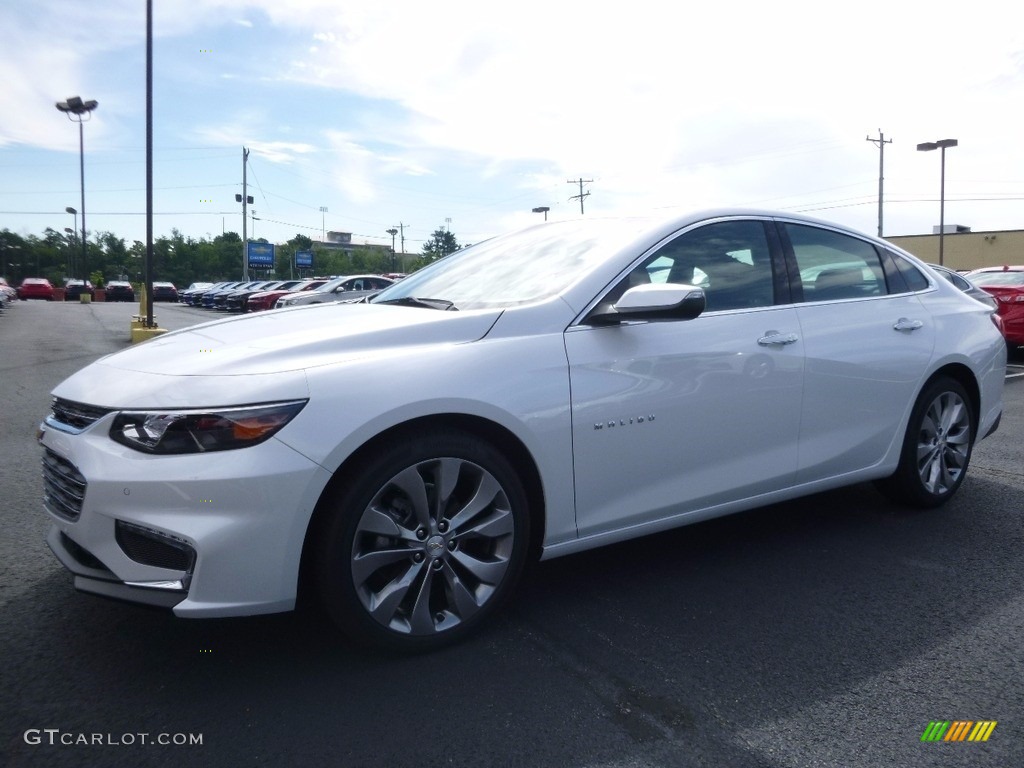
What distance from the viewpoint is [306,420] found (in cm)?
253

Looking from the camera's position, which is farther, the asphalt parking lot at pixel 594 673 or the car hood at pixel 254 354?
the car hood at pixel 254 354

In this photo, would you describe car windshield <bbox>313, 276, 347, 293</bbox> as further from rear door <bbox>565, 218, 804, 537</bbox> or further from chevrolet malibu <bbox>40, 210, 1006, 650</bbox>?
rear door <bbox>565, 218, 804, 537</bbox>

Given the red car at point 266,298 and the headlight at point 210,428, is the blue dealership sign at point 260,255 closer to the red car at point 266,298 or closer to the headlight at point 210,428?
the red car at point 266,298

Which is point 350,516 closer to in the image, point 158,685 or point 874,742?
point 158,685

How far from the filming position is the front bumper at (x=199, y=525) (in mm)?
2420

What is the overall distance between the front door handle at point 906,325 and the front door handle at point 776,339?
2.77 feet

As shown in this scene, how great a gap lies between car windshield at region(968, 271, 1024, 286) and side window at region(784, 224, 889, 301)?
9981mm

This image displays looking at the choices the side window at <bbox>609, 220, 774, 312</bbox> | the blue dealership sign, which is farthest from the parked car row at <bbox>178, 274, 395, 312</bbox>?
the blue dealership sign

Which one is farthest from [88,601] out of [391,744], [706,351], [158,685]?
[706,351]

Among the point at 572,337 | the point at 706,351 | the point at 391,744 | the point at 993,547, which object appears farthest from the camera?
the point at 993,547

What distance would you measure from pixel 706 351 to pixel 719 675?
1.28m

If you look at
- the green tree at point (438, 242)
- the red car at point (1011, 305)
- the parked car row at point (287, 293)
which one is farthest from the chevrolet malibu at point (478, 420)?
the green tree at point (438, 242)

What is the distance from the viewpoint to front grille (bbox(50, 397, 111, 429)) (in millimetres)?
2672

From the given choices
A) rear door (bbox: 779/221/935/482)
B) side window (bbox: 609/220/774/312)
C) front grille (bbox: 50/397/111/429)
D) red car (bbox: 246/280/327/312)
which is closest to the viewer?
front grille (bbox: 50/397/111/429)
